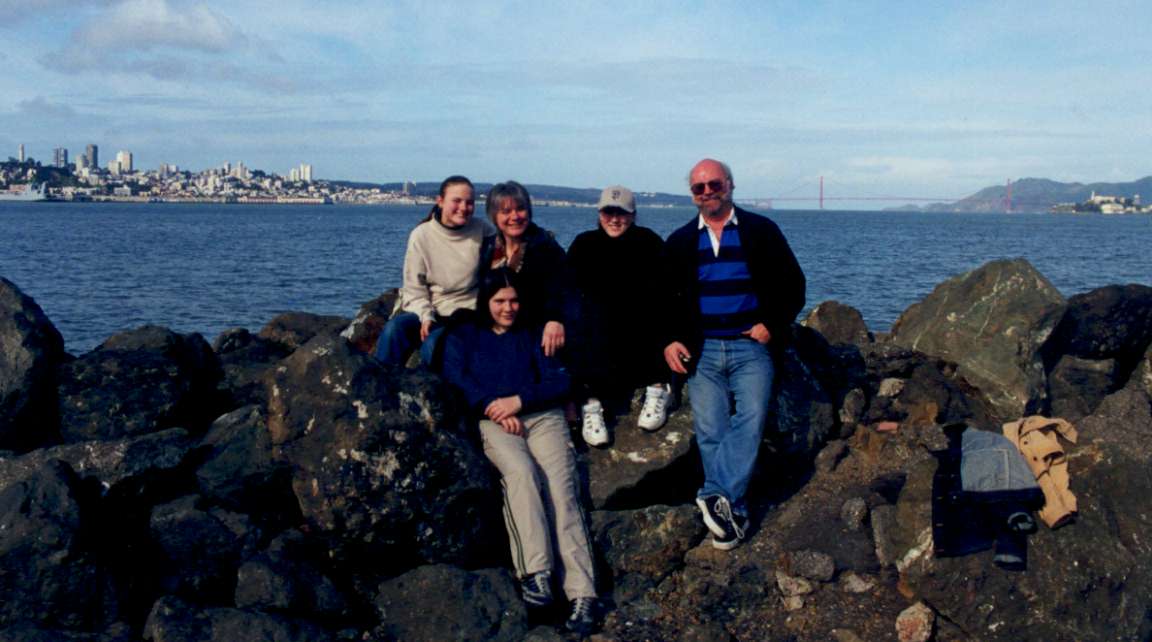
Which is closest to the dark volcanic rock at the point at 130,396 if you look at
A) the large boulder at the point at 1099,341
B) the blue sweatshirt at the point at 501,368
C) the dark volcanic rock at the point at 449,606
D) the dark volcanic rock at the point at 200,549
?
the dark volcanic rock at the point at 200,549

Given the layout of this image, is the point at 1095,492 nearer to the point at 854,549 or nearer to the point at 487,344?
the point at 854,549

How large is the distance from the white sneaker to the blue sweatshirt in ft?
1.58

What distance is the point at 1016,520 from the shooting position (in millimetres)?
6137

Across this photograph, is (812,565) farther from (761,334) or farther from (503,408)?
(503,408)

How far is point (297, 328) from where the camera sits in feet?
38.3

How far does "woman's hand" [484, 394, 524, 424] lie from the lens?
6570 millimetres

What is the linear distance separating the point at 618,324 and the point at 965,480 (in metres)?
2.75

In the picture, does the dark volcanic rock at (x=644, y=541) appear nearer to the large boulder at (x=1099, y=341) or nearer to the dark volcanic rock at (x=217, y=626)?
the dark volcanic rock at (x=217, y=626)

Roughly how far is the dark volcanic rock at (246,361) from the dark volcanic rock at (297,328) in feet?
0.36

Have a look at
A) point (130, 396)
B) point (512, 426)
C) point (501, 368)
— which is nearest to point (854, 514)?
point (512, 426)

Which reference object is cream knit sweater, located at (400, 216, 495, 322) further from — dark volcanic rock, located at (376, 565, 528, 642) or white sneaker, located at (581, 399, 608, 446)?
dark volcanic rock, located at (376, 565, 528, 642)

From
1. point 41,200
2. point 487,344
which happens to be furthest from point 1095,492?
point 41,200

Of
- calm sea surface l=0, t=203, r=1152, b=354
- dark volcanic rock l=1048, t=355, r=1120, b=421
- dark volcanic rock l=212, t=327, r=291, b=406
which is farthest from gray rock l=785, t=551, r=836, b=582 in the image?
calm sea surface l=0, t=203, r=1152, b=354

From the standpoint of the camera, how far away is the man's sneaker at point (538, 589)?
19.6 ft
